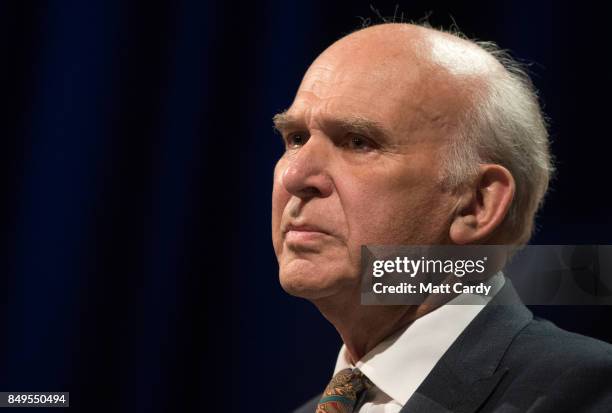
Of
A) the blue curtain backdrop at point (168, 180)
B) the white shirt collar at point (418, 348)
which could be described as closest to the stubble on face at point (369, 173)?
the white shirt collar at point (418, 348)

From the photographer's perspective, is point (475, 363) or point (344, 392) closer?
point (475, 363)

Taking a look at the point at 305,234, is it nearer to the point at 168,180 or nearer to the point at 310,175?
the point at 310,175

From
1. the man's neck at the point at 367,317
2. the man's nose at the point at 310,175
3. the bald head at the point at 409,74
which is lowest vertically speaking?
the man's neck at the point at 367,317

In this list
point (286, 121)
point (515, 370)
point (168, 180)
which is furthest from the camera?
point (168, 180)

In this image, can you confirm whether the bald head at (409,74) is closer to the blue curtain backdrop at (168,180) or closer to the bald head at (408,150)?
the bald head at (408,150)

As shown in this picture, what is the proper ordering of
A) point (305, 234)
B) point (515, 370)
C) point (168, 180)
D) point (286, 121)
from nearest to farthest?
point (515, 370) < point (305, 234) < point (286, 121) < point (168, 180)

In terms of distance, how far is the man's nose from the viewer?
135 centimetres

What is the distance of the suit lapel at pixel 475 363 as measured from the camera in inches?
48.0

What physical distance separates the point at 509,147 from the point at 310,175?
1.19 feet

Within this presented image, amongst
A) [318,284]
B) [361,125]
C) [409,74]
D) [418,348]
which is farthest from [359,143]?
[418,348]

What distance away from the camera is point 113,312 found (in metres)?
1.90

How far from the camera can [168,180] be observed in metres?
1.98

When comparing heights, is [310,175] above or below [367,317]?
above

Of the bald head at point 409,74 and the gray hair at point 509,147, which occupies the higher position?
the bald head at point 409,74
